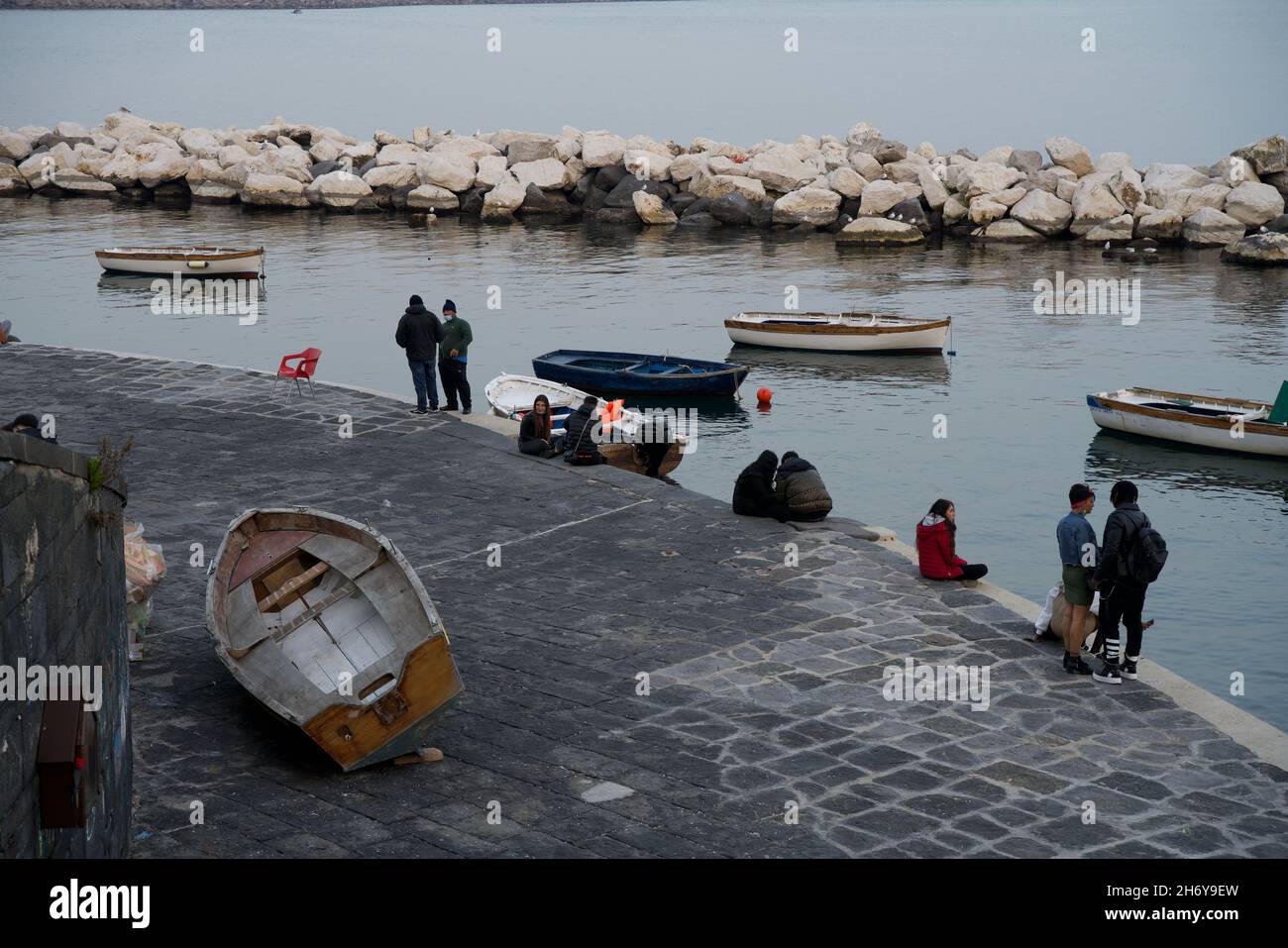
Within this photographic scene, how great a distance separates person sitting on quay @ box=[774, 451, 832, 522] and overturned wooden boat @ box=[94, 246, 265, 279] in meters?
34.8

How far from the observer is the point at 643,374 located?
111 feet

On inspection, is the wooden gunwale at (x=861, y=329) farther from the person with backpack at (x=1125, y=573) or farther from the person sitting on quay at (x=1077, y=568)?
the person with backpack at (x=1125, y=573)

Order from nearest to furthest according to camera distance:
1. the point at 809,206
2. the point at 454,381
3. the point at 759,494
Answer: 1. the point at 759,494
2. the point at 454,381
3. the point at 809,206

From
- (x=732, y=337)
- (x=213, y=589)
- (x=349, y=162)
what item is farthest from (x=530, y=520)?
(x=349, y=162)

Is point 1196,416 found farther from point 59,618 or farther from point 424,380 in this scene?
point 59,618

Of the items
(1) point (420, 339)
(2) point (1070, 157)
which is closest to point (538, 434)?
(1) point (420, 339)

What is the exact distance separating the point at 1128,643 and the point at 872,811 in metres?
3.77

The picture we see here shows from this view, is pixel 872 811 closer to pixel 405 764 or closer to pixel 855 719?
pixel 855 719

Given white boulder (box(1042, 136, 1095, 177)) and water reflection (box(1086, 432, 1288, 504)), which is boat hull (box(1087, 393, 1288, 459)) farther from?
white boulder (box(1042, 136, 1095, 177))

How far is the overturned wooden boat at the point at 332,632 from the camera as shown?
11523mm

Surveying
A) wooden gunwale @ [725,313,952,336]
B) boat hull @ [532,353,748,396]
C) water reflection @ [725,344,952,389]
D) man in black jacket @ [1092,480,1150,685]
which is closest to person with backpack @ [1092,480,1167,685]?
man in black jacket @ [1092,480,1150,685]

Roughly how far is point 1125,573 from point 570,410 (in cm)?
1605

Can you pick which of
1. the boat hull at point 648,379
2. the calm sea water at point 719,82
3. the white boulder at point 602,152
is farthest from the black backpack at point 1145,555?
the calm sea water at point 719,82

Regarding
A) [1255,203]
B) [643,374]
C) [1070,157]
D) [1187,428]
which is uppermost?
[1070,157]
